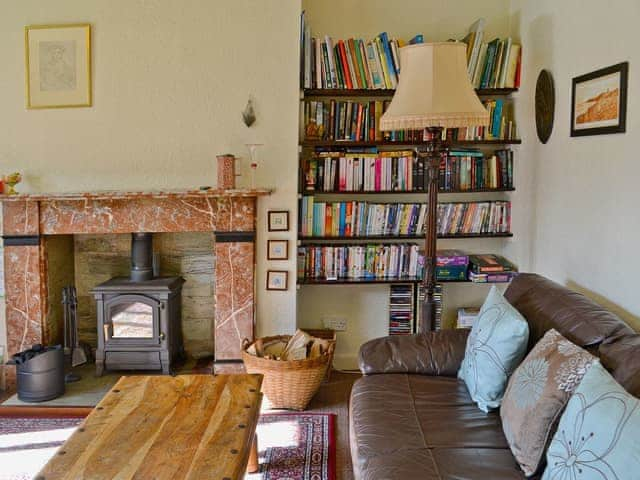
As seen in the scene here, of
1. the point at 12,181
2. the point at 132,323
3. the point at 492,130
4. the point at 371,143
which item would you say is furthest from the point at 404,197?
the point at 12,181

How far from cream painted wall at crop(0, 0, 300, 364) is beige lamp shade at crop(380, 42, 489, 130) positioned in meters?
0.92

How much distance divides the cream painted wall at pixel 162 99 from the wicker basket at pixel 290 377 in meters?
0.66

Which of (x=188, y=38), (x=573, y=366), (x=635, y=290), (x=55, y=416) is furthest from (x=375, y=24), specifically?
(x=55, y=416)

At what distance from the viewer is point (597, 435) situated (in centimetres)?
161

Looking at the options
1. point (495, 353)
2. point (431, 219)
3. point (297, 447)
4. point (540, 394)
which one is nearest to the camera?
point (540, 394)

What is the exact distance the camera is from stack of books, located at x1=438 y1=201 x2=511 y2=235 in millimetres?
3979

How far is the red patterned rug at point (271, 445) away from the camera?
9.25ft

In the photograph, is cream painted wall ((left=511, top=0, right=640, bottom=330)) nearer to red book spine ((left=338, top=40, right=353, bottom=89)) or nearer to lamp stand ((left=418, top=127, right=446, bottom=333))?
lamp stand ((left=418, top=127, right=446, bottom=333))

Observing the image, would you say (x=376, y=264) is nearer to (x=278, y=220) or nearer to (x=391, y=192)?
(x=391, y=192)

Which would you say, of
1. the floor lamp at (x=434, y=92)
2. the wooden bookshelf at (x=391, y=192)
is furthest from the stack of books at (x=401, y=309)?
the floor lamp at (x=434, y=92)

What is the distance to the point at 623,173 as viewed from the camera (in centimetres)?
271

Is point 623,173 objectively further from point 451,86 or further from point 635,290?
point 451,86

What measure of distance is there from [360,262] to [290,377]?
3.08ft

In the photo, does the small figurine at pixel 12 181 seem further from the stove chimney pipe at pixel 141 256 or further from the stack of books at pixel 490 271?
the stack of books at pixel 490 271
